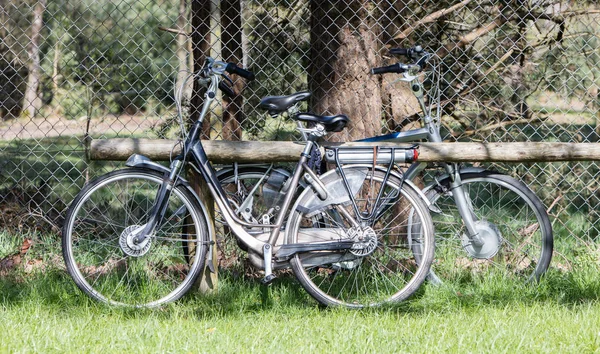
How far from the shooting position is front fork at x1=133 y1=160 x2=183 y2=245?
16.3 ft

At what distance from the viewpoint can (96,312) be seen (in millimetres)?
4879

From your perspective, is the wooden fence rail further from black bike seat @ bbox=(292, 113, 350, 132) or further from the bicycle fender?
black bike seat @ bbox=(292, 113, 350, 132)

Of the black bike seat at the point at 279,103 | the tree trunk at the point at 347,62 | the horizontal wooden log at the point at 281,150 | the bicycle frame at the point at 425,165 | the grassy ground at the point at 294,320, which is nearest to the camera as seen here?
the grassy ground at the point at 294,320

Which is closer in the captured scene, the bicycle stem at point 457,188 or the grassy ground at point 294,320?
the grassy ground at point 294,320

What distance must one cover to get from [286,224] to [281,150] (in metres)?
0.49

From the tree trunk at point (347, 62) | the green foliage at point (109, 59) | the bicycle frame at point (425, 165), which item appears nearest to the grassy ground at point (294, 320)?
the bicycle frame at point (425, 165)

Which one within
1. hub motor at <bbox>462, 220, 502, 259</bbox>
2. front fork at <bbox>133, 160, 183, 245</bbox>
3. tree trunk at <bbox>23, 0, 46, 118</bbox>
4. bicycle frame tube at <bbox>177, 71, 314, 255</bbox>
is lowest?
tree trunk at <bbox>23, 0, 46, 118</bbox>

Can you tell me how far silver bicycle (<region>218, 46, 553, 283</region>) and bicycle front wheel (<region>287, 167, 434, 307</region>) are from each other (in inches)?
8.3

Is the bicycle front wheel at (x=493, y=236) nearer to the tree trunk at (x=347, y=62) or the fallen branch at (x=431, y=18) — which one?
the tree trunk at (x=347, y=62)

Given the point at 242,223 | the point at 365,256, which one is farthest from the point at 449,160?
the point at 242,223

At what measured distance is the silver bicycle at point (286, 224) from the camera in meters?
4.98

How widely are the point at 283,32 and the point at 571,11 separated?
234cm

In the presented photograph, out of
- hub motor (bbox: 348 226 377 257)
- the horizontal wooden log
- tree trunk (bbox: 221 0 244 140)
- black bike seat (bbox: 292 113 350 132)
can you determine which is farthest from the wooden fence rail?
tree trunk (bbox: 221 0 244 140)

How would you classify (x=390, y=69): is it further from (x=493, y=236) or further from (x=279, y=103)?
(x=493, y=236)
